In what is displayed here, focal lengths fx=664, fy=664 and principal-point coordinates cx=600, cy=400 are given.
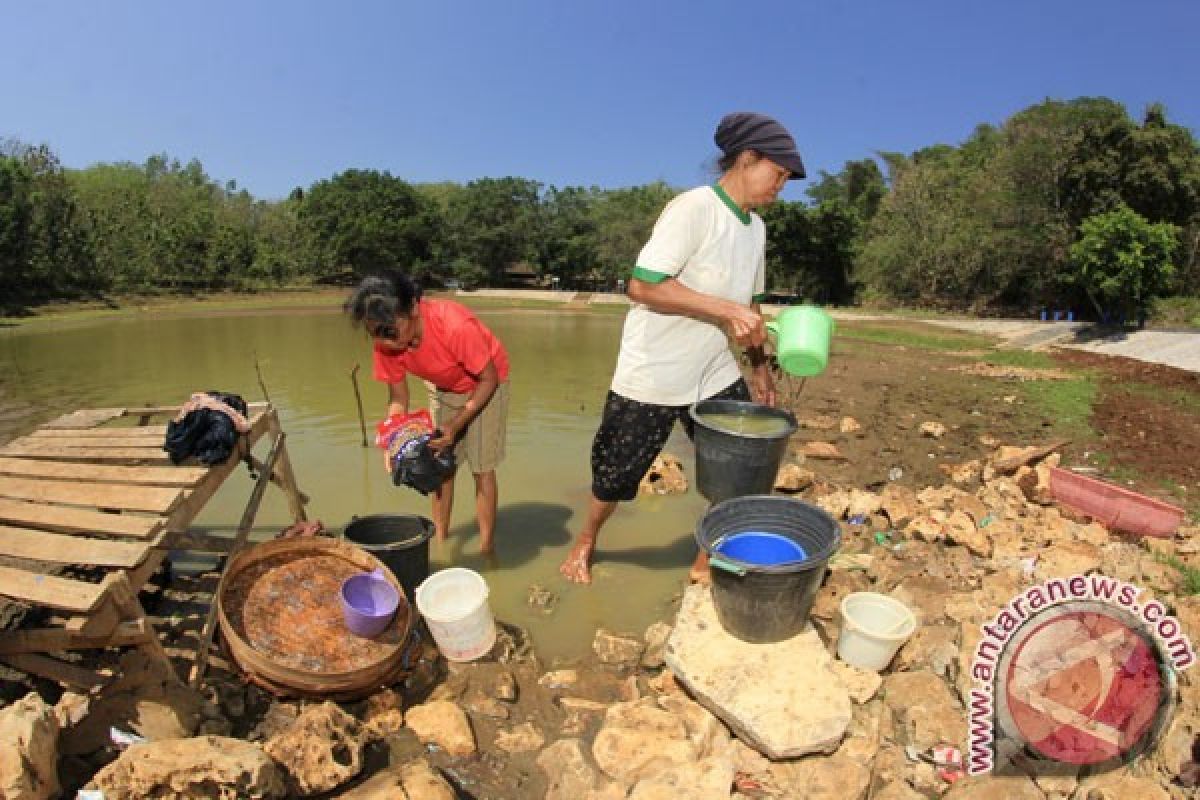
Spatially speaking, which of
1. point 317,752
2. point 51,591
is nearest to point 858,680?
point 317,752

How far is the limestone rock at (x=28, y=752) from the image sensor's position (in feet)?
5.76

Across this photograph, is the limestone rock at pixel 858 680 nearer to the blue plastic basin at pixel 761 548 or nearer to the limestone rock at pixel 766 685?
the limestone rock at pixel 766 685

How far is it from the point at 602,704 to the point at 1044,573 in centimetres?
222

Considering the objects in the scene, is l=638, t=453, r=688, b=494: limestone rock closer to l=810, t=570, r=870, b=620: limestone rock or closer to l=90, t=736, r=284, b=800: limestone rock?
l=810, t=570, r=870, b=620: limestone rock

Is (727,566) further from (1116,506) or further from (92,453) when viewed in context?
A: (92,453)

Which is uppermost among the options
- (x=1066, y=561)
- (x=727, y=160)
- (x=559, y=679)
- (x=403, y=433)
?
(x=727, y=160)

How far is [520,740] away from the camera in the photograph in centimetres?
257

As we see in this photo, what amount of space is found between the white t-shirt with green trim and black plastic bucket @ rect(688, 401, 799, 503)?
0.61 ft

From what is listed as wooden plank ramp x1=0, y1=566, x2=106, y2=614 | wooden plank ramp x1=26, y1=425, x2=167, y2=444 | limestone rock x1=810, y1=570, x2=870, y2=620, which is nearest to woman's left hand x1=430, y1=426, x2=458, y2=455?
wooden plank ramp x1=0, y1=566, x2=106, y2=614

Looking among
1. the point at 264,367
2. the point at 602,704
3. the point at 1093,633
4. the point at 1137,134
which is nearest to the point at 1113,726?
the point at 1093,633

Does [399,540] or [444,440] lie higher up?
[444,440]

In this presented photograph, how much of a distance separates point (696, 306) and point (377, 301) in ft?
4.79

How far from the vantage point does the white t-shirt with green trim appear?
2.80 meters

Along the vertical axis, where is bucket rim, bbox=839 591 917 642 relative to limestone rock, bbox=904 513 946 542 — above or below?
above
